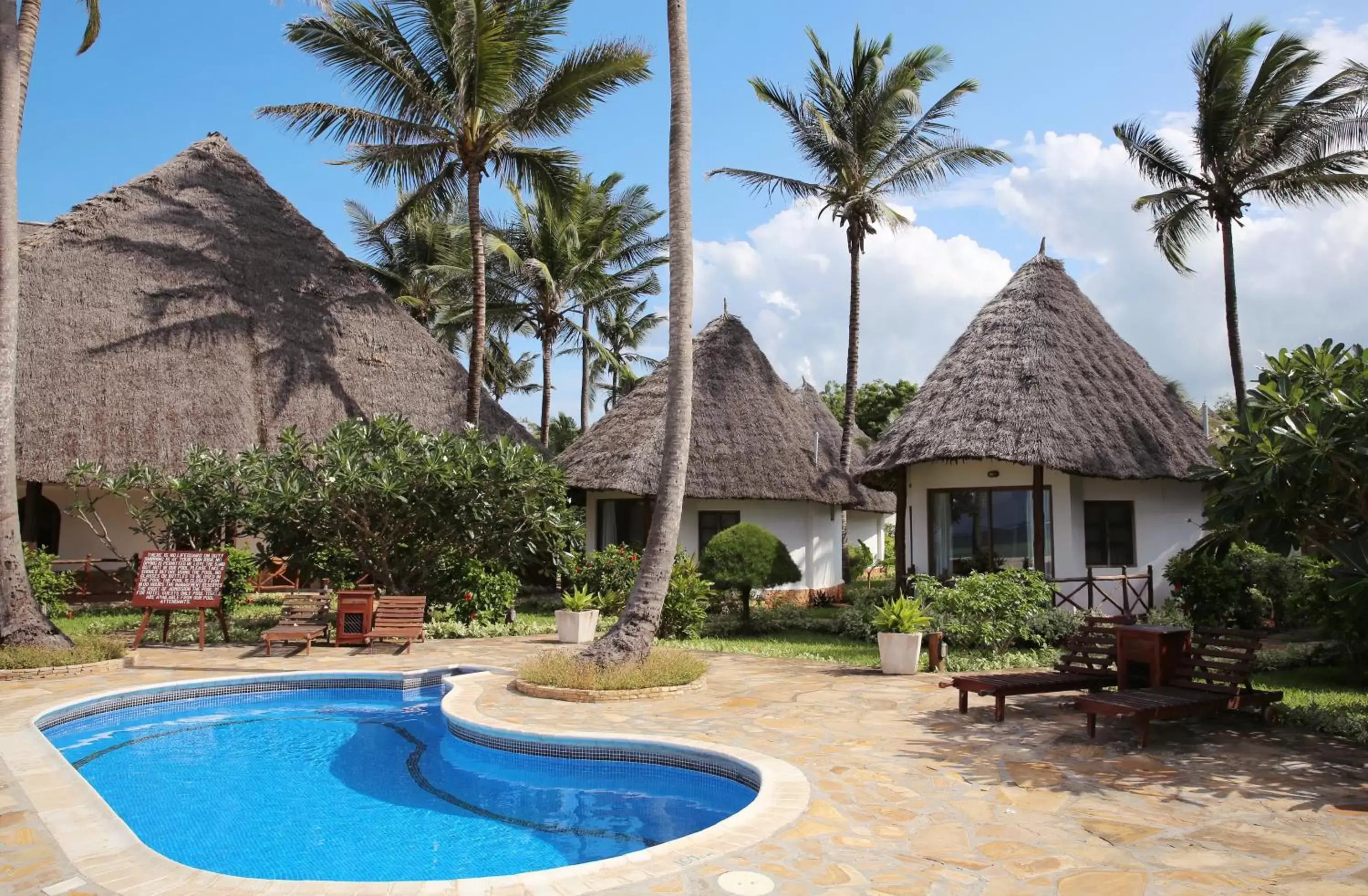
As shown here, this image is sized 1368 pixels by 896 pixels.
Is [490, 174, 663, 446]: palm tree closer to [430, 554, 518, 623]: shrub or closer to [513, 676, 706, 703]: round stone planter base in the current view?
[430, 554, 518, 623]: shrub

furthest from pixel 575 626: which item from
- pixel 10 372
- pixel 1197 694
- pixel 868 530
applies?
pixel 868 530

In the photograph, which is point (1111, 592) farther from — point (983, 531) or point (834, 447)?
point (834, 447)

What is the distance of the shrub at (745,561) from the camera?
49.7ft

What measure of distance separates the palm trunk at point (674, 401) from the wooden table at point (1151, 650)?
421 centimetres

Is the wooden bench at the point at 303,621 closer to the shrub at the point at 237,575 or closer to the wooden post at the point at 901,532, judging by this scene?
the shrub at the point at 237,575

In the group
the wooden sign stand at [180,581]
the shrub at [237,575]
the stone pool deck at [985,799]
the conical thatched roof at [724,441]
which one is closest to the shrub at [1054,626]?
the stone pool deck at [985,799]

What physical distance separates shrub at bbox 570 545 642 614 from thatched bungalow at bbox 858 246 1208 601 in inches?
184

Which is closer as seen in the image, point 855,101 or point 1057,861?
point 1057,861

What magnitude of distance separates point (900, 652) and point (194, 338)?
1604 centimetres

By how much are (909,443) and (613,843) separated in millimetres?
10921

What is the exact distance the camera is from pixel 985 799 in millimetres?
5578

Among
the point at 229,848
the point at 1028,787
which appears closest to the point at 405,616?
the point at 229,848

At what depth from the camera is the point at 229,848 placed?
18.9 feet

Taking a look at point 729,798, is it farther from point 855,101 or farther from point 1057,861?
point 855,101
